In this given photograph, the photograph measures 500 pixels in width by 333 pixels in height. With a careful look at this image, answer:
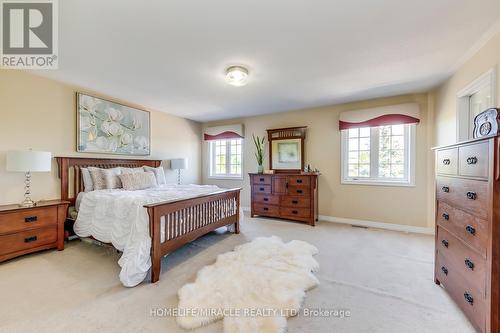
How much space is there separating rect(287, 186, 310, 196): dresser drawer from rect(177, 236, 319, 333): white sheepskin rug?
5.01 ft

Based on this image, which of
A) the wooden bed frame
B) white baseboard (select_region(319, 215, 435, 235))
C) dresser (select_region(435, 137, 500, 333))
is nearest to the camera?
dresser (select_region(435, 137, 500, 333))

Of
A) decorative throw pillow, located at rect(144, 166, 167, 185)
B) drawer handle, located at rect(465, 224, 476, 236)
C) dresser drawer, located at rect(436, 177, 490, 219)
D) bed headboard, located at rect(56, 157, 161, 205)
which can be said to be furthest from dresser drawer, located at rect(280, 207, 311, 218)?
bed headboard, located at rect(56, 157, 161, 205)

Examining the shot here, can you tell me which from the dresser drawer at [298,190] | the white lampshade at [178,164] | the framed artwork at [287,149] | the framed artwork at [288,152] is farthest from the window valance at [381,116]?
the white lampshade at [178,164]

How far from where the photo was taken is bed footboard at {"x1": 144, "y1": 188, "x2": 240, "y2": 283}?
2.11m

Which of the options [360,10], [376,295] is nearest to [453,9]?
[360,10]

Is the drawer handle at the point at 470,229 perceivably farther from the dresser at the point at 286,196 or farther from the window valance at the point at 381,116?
the window valance at the point at 381,116

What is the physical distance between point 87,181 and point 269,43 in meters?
3.26

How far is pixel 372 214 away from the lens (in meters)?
3.98

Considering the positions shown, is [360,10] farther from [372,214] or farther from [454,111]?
[372,214]

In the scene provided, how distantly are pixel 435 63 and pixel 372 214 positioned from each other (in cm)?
256

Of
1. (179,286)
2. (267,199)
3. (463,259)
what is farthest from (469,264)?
(267,199)

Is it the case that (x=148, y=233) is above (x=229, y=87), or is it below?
below

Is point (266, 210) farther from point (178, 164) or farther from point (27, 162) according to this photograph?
point (27, 162)

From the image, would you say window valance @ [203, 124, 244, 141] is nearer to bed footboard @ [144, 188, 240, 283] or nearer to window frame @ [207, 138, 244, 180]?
window frame @ [207, 138, 244, 180]
